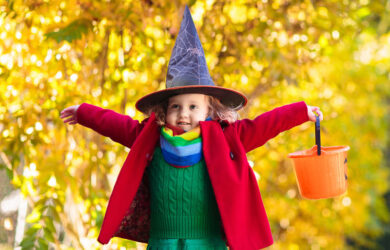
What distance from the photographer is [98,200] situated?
10.2 ft

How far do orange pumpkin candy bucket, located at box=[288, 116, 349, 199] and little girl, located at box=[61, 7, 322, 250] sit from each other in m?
0.18

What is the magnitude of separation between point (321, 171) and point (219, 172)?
51cm

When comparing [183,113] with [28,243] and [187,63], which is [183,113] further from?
[28,243]

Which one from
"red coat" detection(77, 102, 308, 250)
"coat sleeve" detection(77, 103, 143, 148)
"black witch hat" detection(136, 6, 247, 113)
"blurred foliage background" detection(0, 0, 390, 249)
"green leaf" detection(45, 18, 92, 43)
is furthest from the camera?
"blurred foliage background" detection(0, 0, 390, 249)

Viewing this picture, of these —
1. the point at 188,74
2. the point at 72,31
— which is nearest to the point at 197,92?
the point at 188,74

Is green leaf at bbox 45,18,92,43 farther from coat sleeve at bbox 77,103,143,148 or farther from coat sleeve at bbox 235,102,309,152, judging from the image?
coat sleeve at bbox 235,102,309,152

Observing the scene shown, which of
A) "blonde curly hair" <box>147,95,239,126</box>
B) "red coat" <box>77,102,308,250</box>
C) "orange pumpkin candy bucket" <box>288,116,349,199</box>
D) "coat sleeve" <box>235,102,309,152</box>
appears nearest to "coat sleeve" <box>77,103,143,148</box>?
"red coat" <box>77,102,308,250</box>

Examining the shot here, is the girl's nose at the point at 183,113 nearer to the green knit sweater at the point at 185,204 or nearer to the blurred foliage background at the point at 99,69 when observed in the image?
the green knit sweater at the point at 185,204

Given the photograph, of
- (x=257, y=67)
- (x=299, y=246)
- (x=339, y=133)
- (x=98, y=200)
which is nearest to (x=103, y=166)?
(x=98, y=200)

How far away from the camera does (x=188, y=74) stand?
7.38ft

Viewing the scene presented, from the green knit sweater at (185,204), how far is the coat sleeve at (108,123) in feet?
0.84

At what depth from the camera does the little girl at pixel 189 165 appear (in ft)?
6.97

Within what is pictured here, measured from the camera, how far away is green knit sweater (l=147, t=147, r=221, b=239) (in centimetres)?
216

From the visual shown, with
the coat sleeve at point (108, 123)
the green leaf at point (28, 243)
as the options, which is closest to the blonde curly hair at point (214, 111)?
the coat sleeve at point (108, 123)
